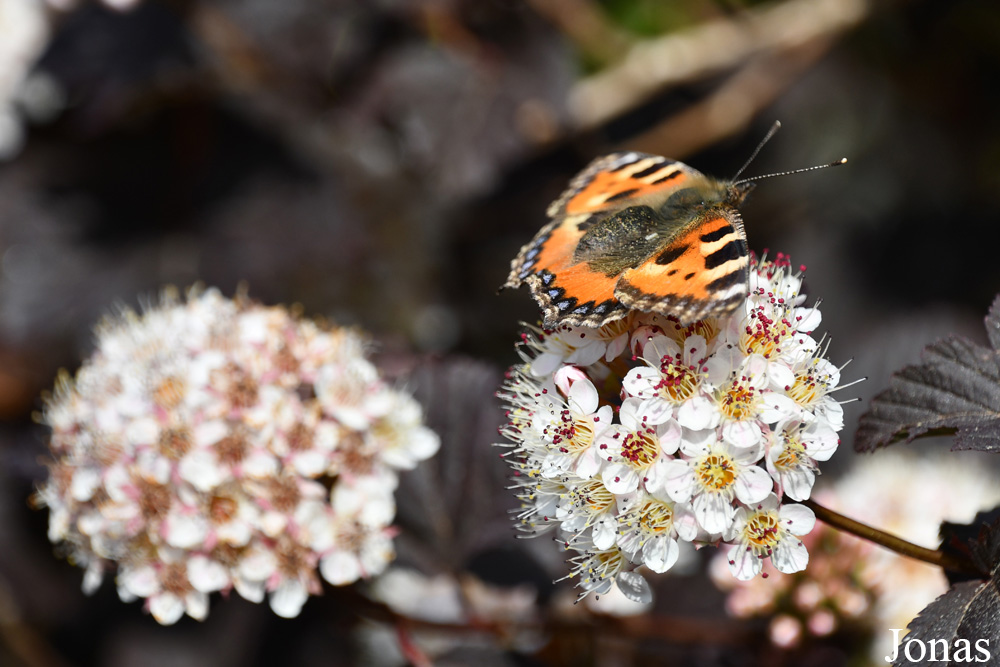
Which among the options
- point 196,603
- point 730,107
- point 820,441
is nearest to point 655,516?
point 820,441

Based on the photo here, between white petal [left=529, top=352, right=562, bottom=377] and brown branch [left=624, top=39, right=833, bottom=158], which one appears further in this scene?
brown branch [left=624, top=39, right=833, bottom=158]

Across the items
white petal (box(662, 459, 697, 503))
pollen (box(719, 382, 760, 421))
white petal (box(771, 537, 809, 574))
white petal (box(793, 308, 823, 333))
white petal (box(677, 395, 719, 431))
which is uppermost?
white petal (box(793, 308, 823, 333))

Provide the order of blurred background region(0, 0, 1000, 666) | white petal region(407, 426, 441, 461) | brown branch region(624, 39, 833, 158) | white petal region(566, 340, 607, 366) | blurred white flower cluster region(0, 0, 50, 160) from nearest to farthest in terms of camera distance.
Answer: white petal region(566, 340, 607, 366) → white petal region(407, 426, 441, 461) → blurred background region(0, 0, 1000, 666) → blurred white flower cluster region(0, 0, 50, 160) → brown branch region(624, 39, 833, 158)

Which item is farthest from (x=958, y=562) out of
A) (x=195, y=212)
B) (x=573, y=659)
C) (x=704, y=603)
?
(x=195, y=212)

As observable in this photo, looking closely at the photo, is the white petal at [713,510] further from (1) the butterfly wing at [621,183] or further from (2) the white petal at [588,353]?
(1) the butterfly wing at [621,183]

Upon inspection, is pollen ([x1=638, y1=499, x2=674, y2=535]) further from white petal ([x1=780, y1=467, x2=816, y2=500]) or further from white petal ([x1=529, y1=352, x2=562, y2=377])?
white petal ([x1=529, y1=352, x2=562, y2=377])

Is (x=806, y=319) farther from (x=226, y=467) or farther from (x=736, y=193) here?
(x=226, y=467)

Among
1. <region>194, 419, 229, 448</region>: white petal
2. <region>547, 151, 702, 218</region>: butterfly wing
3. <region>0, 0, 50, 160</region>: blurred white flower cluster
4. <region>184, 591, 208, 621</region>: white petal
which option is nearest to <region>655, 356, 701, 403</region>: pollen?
<region>547, 151, 702, 218</region>: butterfly wing
